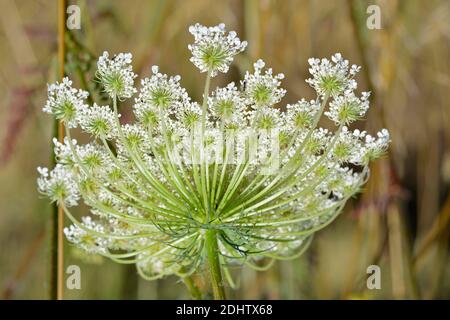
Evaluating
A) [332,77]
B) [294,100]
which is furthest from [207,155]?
[294,100]

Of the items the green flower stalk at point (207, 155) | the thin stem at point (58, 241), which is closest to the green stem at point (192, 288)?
the green flower stalk at point (207, 155)

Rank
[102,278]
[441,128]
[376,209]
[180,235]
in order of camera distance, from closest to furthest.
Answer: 1. [180,235]
2. [376,209]
3. [102,278]
4. [441,128]

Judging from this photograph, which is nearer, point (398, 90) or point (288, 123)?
point (288, 123)

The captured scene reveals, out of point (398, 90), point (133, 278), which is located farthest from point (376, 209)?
point (133, 278)

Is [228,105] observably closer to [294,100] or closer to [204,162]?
[204,162]

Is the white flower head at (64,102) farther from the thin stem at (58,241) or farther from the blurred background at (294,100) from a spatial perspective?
the blurred background at (294,100)

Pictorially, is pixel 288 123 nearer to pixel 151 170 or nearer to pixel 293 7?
pixel 151 170

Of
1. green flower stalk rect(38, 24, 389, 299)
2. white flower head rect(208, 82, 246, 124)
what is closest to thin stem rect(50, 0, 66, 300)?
green flower stalk rect(38, 24, 389, 299)
